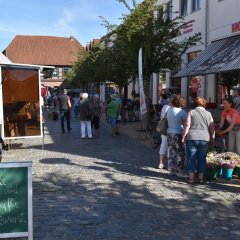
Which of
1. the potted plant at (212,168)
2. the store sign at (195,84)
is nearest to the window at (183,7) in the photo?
the store sign at (195,84)

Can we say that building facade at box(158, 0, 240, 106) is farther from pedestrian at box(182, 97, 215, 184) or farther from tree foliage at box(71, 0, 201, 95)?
pedestrian at box(182, 97, 215, 184)

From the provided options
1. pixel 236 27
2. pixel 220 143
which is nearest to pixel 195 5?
pixel 236 27

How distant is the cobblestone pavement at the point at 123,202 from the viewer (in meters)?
5.47

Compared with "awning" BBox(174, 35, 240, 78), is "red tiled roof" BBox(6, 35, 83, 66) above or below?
above

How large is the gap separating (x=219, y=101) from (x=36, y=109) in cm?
930

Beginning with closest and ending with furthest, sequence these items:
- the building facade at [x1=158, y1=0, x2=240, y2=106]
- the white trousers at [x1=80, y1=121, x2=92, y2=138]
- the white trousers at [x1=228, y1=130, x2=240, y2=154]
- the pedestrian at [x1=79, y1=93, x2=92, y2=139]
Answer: the white trousers at [x1=228, y1=130, x2=240, y2=154] → the pedestrian at [x1=79, y1=93, x2=92, y2=139] → the white trousers at [x1=80, y1=121, x2=92, y2=138] → the building facade at [x1=158, y1=0, x2=240, y2=106]

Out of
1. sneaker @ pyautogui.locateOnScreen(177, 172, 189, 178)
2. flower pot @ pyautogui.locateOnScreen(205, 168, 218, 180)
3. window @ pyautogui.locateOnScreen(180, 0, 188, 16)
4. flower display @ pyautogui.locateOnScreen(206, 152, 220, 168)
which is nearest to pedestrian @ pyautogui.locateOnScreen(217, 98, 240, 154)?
flower display @ pyautogui.locateOnScreen(206, 152, 220, 168)

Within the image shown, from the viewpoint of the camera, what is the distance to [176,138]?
8961mm

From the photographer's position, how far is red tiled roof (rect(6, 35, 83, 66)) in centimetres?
7925

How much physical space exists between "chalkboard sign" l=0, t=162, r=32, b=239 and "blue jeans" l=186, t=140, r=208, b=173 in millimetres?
4146

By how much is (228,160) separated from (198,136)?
2.88 feet

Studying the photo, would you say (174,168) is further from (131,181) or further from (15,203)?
(15,203)

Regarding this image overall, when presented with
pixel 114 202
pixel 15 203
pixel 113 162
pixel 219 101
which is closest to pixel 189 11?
pixel 219 101

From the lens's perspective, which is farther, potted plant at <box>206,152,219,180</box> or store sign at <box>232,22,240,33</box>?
store sign at <box>232,22,240,33</box>
